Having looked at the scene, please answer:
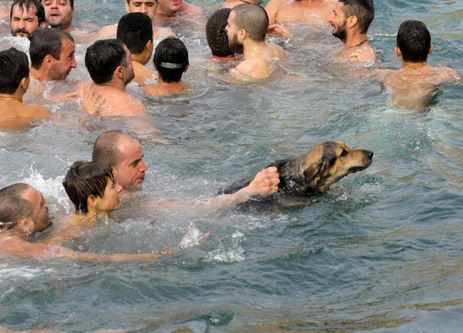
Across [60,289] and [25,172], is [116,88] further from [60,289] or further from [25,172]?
[60,289]

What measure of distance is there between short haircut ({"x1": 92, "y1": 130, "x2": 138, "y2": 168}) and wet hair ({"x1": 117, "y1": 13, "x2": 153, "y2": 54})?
135 inches

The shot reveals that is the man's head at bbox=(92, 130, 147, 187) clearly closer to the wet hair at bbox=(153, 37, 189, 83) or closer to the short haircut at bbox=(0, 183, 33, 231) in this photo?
the short haircut at bbox=(0, 183, 33, 231)

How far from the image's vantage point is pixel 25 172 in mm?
9148

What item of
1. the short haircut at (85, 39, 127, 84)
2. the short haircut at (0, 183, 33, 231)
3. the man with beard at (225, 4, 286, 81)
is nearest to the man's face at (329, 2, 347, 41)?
the man with beard at (225, 4, 286, 81)

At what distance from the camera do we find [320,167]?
7.91m

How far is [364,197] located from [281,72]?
12.8 feet

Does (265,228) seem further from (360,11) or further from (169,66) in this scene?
(360,11)

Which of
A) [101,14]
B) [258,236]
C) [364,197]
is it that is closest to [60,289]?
[258,236]

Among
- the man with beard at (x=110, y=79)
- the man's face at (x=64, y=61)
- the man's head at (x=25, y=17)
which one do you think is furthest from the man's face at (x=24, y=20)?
the man with beard at (x=110, y=79)

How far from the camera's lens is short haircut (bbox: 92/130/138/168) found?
26.5 feet

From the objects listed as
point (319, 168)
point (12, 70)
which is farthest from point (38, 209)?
point (12, 70)

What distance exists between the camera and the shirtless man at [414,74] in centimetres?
1070

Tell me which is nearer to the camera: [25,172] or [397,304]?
[397,304]

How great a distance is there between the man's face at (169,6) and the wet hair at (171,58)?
376 cm
